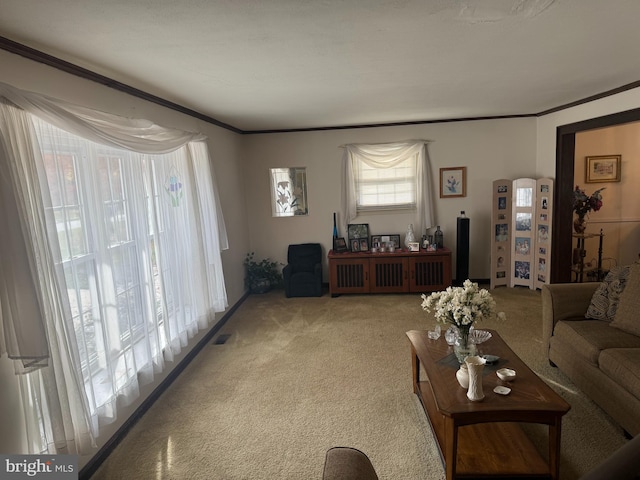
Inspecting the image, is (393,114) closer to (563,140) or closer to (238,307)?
(563,140)

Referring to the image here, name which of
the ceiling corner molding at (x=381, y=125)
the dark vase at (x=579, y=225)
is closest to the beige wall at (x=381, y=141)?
the ceiling corner molding at (x=381, y=125)

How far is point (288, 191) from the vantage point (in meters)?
5.93

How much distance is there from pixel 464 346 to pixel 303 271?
352cm

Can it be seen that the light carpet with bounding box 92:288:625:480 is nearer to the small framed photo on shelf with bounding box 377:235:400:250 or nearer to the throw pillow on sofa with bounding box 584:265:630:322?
the throw pillow on sofa with bounding box 584:265:630:322

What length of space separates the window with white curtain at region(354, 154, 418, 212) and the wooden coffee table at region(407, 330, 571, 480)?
11.2ft

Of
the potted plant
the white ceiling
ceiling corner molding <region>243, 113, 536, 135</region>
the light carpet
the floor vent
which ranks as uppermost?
ceiling corner molding <region>243, 113, 536, 135</region>

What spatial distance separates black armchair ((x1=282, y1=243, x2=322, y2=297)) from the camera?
5605 millimetres

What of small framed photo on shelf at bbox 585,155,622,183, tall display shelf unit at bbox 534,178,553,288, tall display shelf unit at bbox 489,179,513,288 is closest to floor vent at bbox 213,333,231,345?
tall display shelf unit at bbox 489,179,513,288

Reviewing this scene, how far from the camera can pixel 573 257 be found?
18.3 ft

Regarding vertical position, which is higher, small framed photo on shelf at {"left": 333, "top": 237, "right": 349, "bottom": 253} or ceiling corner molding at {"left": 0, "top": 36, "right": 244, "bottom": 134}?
ceiling corner molding at {"left": 0, "top": 36, "right": 244, "bottom": 134}

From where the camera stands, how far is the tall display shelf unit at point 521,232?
5.16 meters

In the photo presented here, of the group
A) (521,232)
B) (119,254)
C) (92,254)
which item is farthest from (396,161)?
(92,254)

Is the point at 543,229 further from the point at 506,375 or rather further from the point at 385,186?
the point at 506,375

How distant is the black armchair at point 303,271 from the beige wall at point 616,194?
3.67m
